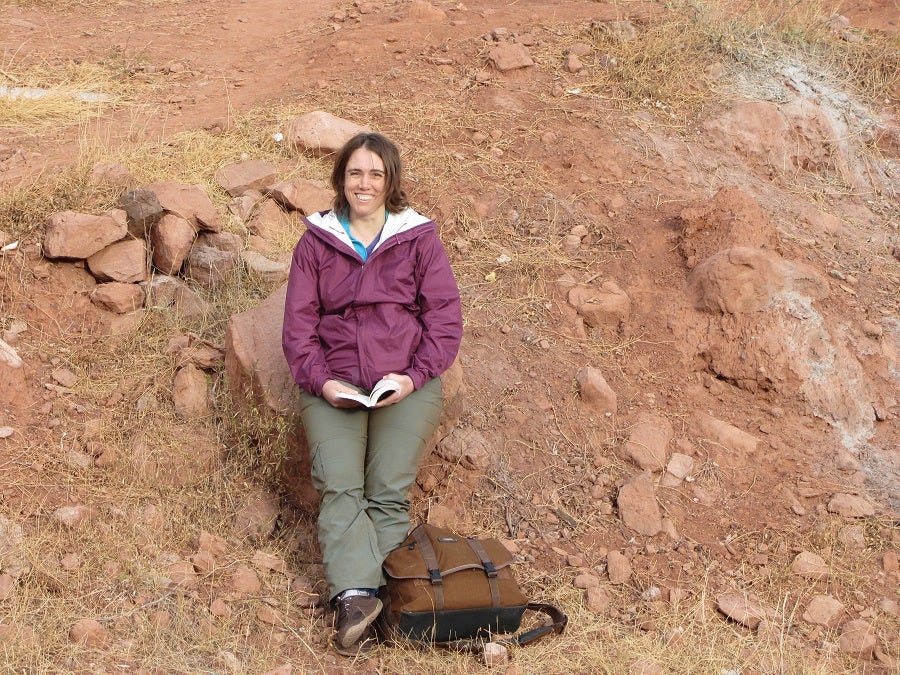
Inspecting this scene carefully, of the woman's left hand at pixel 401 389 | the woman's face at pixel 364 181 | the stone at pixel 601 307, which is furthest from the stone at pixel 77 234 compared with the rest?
the stone at pixel 601 307

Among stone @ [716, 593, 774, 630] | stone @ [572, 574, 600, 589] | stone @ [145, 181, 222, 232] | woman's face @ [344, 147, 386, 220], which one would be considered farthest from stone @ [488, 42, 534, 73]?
stone @ [716, 593, 774, 630]

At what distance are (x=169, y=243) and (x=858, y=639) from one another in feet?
11.5

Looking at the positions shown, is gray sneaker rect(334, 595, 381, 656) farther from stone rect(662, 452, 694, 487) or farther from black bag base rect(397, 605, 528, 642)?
stone rect(662, 452, 694, 487)

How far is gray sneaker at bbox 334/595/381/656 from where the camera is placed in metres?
2.97

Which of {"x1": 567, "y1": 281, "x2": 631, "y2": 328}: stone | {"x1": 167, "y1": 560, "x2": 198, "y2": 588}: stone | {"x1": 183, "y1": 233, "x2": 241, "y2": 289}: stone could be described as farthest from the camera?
{"x1": 567, "y1": 281, "x2": 631, "y2": 328}: stone

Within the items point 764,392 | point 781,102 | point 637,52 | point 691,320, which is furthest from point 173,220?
point 781,102

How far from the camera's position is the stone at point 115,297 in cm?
435

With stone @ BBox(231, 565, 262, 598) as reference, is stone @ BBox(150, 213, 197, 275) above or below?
above

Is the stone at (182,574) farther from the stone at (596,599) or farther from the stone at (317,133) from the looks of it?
the stone at (317,133)

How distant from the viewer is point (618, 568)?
3.68 metres

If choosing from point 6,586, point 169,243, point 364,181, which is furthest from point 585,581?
point 169,243

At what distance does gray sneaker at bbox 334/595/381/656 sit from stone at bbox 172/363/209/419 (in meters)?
1.33

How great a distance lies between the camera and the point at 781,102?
6.66 metres

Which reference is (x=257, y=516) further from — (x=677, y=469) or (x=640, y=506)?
(x=677, y=469)
